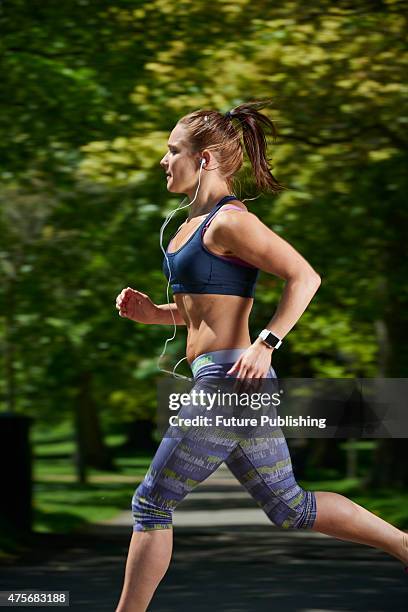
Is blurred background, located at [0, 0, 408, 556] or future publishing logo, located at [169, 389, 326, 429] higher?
future publishing logo, located at [169, 389, 326, 429]

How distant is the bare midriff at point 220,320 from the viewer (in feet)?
16.7

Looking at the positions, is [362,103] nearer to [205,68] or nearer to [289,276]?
[205,68]

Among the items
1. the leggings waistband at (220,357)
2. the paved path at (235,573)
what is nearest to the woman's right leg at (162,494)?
the leggings waistband at (220,357)

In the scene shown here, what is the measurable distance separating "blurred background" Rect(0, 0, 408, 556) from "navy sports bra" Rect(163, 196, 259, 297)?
6.07 metres

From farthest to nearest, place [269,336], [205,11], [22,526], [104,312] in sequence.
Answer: [104,312] < [205,11] < [22,526] < [269,336]

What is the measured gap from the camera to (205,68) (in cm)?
1291

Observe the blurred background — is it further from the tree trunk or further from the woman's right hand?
the tree trunk

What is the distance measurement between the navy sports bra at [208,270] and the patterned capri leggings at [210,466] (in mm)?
233

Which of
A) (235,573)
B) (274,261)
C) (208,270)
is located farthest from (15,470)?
(274,261)

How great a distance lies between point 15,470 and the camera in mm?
11617

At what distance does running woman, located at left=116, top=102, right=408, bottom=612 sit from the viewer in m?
4.97

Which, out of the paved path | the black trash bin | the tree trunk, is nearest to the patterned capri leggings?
the paved path

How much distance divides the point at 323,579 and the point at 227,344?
383cm

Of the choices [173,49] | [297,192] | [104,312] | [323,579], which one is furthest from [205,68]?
[323,579]
